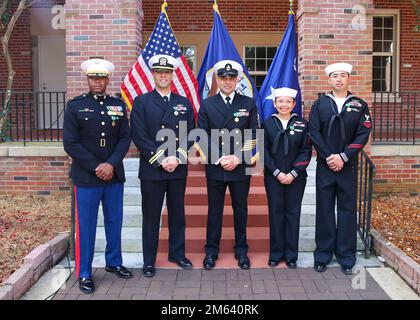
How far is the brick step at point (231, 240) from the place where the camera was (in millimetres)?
4832

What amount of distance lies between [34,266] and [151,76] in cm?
290

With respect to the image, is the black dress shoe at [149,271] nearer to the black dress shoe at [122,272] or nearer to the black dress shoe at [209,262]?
the black dress shoe at [122,272]

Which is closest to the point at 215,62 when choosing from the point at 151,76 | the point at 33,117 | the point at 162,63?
the point at 151,76

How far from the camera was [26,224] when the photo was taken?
5543 mm

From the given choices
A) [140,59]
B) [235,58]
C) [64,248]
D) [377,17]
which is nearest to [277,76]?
[235,58]

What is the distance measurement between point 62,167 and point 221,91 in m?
3.53

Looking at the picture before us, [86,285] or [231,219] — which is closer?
[86,285]

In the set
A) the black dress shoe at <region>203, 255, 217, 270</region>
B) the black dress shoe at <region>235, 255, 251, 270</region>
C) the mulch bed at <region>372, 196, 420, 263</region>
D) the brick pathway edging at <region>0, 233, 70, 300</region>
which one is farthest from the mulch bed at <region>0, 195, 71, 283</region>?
the mulch bed at <region>372, 196, 420, 263</region>

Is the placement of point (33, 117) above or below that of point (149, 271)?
above

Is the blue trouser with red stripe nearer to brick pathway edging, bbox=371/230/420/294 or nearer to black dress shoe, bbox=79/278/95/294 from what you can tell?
black dress shoe, bbox=79/278/95/294

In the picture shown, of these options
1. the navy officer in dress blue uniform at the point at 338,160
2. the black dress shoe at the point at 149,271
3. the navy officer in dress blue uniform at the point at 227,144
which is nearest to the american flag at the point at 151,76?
the navy officer in dress blue uniform at the point at 227,144

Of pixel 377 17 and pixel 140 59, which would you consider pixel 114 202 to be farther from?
pixel 377 17

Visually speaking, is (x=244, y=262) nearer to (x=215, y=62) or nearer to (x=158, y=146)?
(x=158, y=146)

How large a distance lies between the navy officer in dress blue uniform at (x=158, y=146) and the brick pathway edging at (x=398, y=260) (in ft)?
→ 7.10
